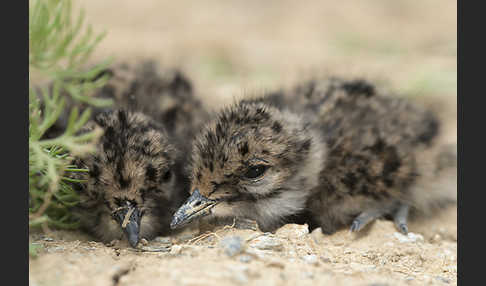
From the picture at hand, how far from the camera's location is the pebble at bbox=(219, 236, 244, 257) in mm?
2445

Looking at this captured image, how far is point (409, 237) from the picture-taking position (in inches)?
135

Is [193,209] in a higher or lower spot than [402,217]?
higher

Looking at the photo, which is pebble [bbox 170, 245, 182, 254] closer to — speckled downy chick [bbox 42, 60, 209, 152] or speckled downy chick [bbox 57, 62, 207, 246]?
speckled downy chick [bbox 57, 62, 207, 246]

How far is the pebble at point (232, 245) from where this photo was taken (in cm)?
245

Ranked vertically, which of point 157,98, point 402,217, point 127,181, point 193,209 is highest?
point 157,98

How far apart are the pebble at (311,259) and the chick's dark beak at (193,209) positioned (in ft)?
2.25

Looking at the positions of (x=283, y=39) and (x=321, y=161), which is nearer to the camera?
(x=321, y=161)

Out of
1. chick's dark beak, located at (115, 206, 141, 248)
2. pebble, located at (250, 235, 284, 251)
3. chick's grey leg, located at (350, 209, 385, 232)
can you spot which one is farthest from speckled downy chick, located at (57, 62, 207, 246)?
chick's grey leg, located at (350, 209, 385, 232)

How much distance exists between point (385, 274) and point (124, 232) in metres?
1.44

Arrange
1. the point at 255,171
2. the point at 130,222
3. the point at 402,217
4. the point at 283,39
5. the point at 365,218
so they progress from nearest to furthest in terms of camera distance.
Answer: the point at 130,222 < the point at 255,171 < the point at 365,218 < the point at 402,217 < the point at 283,39

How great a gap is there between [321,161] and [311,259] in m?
0.89

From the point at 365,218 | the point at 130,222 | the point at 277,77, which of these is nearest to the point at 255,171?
the point at 130,222

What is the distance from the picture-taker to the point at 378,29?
A: 8.24 meters

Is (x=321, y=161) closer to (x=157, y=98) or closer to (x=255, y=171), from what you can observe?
(x=255, y=171)
